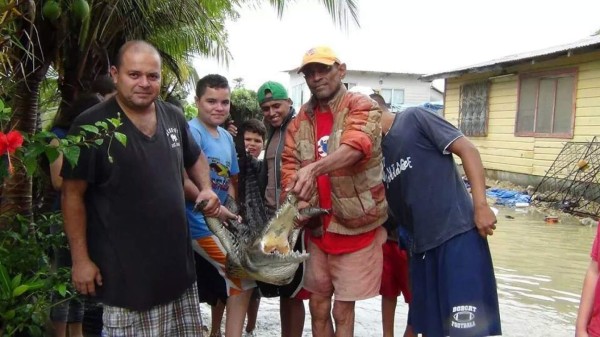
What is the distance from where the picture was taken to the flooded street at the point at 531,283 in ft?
16.5

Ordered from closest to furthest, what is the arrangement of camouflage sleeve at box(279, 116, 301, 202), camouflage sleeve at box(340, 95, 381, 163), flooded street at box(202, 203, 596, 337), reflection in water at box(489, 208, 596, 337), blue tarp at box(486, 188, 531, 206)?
camouflage sleeve at box(340, 95, 381, 163) < camouflage sleeve at box(279, 116, 301, 202) < flooded street at box(202, 203, 596, 337) < reflection in water at box(489, 208, 596, 337) < blue tarp at box(486, 188, 531, 206)

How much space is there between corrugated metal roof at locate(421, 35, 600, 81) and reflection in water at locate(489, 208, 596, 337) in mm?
3633

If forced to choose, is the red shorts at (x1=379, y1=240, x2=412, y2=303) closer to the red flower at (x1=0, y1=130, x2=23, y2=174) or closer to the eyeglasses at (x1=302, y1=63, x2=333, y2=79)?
the eyeglasses at (x1=302, y1=63, x2=333, y2=79)

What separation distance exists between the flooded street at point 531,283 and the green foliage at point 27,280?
7.66 feet

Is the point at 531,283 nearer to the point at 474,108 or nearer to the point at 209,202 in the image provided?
the point at 209,202

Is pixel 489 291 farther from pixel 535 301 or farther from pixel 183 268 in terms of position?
pixel 535 301

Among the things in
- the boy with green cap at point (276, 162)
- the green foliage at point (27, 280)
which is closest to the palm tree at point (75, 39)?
the green foliage at point (27, 280)

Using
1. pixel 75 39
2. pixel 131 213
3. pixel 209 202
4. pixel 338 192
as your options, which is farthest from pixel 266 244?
pixel 75 39

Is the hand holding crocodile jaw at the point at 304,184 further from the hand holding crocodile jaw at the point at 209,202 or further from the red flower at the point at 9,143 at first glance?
the red flower at the point at 9,143

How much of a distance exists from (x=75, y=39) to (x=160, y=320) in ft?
11.1

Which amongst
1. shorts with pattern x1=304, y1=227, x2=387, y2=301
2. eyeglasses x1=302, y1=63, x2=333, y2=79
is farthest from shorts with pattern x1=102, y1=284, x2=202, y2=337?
eyeglasses x1=302, y1=63, x2=333, y2=79

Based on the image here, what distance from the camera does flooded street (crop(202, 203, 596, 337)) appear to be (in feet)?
16.5

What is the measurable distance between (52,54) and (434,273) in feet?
10.6

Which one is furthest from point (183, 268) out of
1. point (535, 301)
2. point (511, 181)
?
point (511, 181)
